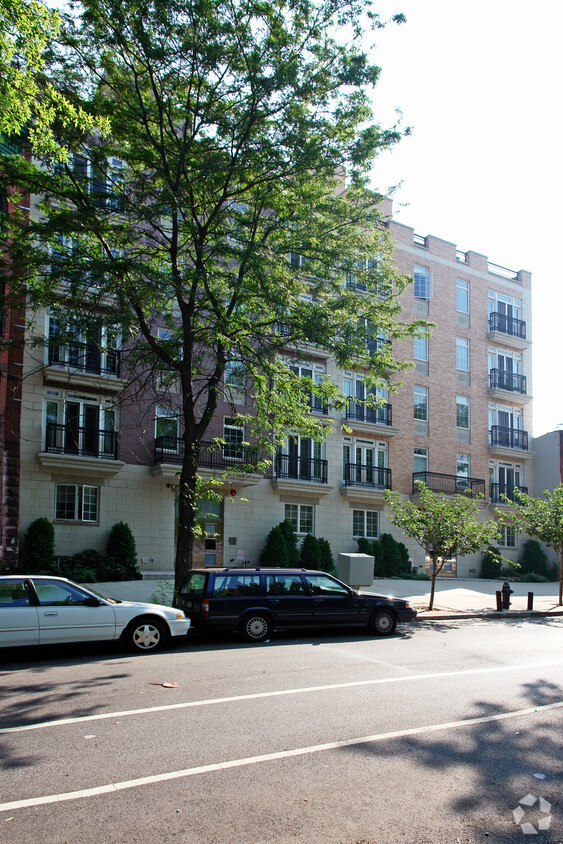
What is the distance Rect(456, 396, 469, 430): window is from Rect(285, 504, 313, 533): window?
10903 millimetres

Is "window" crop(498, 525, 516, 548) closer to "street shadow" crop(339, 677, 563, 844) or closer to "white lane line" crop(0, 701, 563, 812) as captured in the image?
"street shadow" crop(339, 677, 563, 844)

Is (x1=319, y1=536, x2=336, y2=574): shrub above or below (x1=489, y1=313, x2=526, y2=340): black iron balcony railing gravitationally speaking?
below

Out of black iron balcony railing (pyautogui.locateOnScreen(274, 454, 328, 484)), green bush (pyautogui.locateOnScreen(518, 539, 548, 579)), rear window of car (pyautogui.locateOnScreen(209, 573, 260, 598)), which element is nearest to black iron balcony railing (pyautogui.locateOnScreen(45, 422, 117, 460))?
black iron balcony railing (pyautogui.locateOnScreen(274, 454, 328, 484))

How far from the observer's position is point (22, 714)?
6.86 metres

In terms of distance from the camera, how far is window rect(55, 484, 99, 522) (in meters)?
22.5

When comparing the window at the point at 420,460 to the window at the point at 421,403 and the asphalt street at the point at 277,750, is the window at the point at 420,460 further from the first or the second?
the asphalt street at the point at 277,750

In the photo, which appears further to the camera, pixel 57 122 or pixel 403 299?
pixel 403 299

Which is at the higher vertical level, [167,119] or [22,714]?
[167,119]

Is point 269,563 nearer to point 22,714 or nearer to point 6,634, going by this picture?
point 6,634

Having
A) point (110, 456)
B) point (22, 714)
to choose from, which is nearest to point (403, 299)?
point (110, 456)

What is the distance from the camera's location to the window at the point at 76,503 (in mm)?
22453

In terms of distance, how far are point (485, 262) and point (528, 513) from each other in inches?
759

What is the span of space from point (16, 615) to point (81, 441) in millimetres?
13596

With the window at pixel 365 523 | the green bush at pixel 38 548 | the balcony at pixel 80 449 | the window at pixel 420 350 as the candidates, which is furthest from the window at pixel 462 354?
the green bush at pixel 38 548
